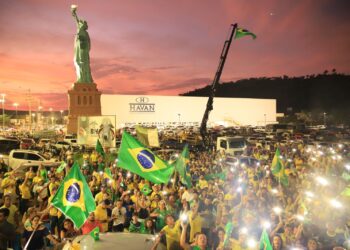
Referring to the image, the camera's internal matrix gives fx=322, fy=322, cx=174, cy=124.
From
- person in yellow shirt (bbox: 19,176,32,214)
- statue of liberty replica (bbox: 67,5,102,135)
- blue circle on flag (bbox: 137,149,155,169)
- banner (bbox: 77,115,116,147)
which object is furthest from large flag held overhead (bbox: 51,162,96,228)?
statue of liberty replica (bbox: 67,5,102,135)

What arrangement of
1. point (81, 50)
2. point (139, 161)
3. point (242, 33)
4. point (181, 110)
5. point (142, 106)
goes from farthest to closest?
1. point (181, 110)
2. point (142, 106)
3. point (81, 50)
4. point (242, 33)
5. point (139, 161)

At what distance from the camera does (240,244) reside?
6047mm

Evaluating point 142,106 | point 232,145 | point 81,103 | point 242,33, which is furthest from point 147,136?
point 142,106

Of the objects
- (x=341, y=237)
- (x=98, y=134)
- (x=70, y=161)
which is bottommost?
(x=341, y=237)

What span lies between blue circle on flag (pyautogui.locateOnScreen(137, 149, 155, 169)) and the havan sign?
A: 46.9m

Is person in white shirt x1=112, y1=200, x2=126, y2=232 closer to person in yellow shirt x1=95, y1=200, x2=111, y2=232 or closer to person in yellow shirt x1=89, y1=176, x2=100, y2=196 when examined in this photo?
person in yellow shirt x1=95, y1=200, x2=111, y2=232

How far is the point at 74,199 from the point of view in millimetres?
6047

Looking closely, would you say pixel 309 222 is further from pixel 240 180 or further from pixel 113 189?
pixel 113 189

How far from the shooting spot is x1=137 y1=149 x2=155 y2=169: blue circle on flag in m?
7.82

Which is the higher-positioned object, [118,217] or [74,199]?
[74,199]

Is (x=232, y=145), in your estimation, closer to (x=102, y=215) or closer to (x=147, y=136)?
(x=147, y=136)

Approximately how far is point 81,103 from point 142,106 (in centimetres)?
1915

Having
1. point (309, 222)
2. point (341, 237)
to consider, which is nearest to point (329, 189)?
point (309, 222)

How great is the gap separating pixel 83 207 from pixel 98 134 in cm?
974
